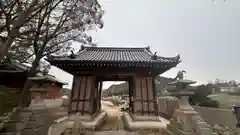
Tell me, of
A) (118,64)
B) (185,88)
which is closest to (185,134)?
(185,88)

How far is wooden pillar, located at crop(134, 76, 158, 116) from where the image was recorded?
763cm

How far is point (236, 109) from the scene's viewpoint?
281 inches

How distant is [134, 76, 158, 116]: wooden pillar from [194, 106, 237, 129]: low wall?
3851mm

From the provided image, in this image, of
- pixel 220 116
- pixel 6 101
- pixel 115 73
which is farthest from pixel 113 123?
pixel 6 101

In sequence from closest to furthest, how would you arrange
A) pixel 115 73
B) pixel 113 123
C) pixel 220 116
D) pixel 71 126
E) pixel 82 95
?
pixel 71 126 → pixel 82 95 → pixel 115 73 → pixel 220 116 → pixel 113 123

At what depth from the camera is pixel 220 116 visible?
334 inches

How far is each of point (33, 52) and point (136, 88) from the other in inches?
309

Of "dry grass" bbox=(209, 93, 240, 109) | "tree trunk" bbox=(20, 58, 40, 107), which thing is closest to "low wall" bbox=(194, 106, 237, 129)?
"dry grass" bbox=(209, 93, 240, 109)

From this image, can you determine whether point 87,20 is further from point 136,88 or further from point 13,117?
point 13,117

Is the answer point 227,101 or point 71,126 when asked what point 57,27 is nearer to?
point 71,126

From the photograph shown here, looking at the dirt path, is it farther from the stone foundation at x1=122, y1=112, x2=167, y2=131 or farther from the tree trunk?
the tree trunk

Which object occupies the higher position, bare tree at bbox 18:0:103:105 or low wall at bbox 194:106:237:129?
bare tree at bbox 18:0:103:105

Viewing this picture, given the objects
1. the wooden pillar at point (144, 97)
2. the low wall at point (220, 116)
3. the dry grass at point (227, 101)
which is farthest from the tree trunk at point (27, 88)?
the dry grass at point (227, 101)

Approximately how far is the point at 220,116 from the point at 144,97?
Answer: 4495mm
